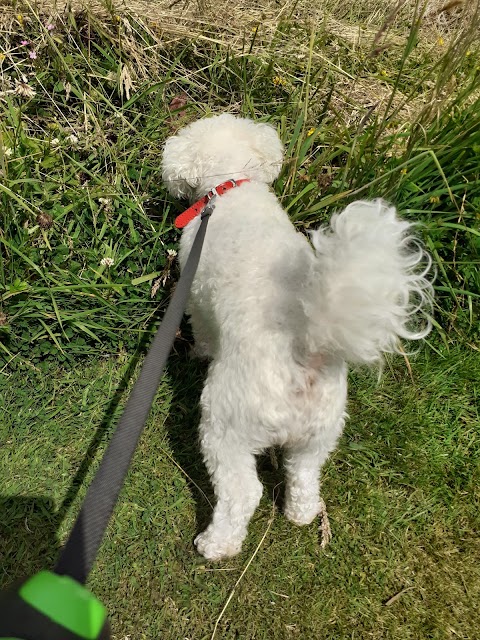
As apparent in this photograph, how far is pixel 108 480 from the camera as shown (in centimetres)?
97

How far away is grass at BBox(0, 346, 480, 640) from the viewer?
2143mm

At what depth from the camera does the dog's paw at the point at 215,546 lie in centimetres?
211

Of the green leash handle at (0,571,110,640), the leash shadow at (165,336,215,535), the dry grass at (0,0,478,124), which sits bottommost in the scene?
the leash shadow at (165,336,215,535)

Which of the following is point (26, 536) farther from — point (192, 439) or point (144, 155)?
point (144, 155)

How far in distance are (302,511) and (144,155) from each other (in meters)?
2.41

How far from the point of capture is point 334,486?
8.18ft

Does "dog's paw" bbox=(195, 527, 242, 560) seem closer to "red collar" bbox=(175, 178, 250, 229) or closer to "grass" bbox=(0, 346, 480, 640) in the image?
"grass" bbox=(0, 346, 480, 640)

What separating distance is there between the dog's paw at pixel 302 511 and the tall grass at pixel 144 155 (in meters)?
1.27

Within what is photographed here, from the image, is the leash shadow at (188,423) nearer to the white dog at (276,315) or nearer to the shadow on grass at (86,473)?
the shadow on grass at (86,473)

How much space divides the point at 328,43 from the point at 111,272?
8.12ft

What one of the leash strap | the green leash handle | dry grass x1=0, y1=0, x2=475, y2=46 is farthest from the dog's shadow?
dry grass x1=0, y1=0, x2=475, y2=46

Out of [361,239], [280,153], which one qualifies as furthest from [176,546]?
[280,153]

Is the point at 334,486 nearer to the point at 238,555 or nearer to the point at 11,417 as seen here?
the point at 238,555

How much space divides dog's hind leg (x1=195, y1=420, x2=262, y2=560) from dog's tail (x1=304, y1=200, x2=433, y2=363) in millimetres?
632
